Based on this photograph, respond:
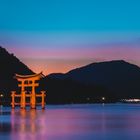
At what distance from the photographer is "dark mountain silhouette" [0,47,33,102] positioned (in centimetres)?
9869

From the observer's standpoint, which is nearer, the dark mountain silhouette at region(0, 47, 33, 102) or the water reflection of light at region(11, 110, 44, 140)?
the water reflection of light at region(11, 110, 44, 140)

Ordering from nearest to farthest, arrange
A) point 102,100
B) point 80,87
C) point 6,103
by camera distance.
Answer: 1. point 6,103
2. point 80,87
3. point 102,100

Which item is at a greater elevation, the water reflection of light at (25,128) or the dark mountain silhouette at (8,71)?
the dark mountain silhouette at (8,71)

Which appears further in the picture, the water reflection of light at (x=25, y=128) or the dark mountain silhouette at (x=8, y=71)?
the dark mountain silhouette at (x=8, y=71)

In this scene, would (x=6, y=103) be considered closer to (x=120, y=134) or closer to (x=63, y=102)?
(x=63, y=102)

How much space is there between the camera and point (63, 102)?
125812 mm

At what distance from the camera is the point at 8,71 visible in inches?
4311

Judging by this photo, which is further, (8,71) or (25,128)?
(8,71)

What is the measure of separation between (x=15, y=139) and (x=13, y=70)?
9420 cm

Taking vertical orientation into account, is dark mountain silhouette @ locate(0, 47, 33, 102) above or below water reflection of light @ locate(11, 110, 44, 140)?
above

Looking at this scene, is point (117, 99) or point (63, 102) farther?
point (117, 99)

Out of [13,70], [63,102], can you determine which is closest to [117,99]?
[63,102]

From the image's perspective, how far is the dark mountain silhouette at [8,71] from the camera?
9869 centimetres

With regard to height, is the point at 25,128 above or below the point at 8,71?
below
